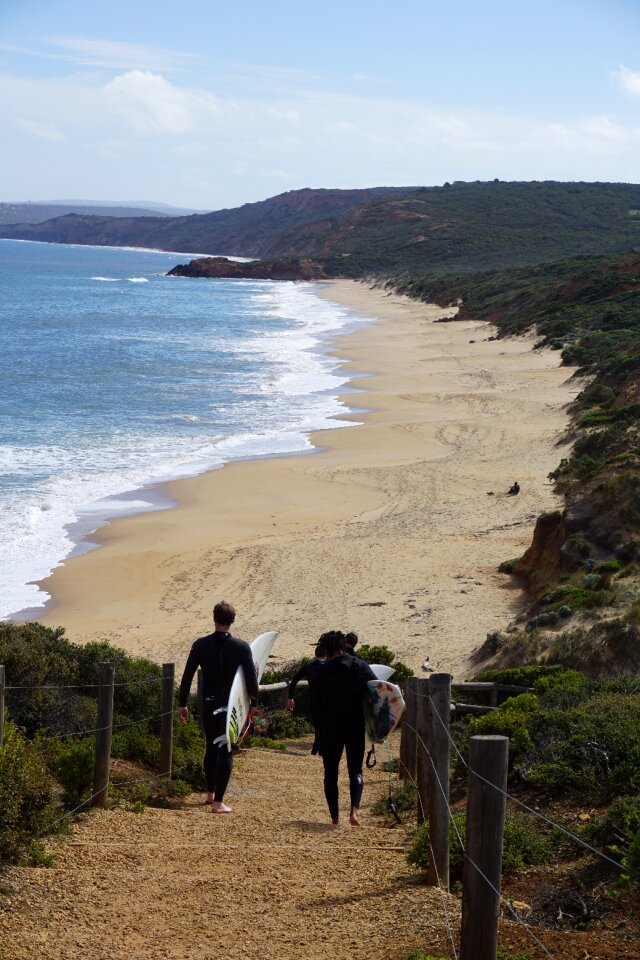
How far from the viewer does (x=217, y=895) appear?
5047 millimetres

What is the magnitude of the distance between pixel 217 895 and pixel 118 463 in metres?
21.0

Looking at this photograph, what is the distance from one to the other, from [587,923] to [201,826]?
8.76 ft

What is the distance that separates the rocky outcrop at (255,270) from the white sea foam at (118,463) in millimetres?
78217

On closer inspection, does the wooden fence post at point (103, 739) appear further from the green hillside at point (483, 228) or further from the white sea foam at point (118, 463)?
the green hillside at point (483, 228)

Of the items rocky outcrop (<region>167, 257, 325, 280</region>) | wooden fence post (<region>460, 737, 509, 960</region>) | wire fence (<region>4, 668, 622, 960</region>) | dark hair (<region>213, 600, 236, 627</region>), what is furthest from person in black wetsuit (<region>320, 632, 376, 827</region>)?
rocky outcrop (<region>167, 257, 325, 280</region>)

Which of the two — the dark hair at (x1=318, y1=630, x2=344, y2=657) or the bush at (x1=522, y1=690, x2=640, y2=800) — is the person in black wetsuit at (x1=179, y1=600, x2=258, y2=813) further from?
the bush at (x1=522, y1=690, x2=640, y2=800)

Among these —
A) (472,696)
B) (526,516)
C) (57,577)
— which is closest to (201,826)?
(472,696)

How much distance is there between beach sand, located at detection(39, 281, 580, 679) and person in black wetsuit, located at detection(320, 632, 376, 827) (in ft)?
19.6

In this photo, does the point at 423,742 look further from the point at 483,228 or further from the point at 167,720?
the point at 483,228

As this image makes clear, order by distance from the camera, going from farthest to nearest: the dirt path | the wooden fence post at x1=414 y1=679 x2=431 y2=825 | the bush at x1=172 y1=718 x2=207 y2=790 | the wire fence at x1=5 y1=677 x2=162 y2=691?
→ 1. the wire fence at x1=5 y1=677 x2=162 y2=691
2. the bush at x1=172 y1=718 x2=207 y2=790
3. the wooden fence post at x1=414 y1=679 x2=431 y2=825
4. the dirt path

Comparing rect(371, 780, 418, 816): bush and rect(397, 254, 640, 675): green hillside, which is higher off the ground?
rect(397, 254, 640, 675): green hillside

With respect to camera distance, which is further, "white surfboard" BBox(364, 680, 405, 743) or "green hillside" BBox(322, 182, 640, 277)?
"green hillside" BBox(322, 182, 640, 277)

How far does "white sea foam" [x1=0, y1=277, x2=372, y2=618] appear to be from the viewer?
18.1 m

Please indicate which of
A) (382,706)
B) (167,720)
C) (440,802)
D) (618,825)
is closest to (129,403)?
(167,720)
